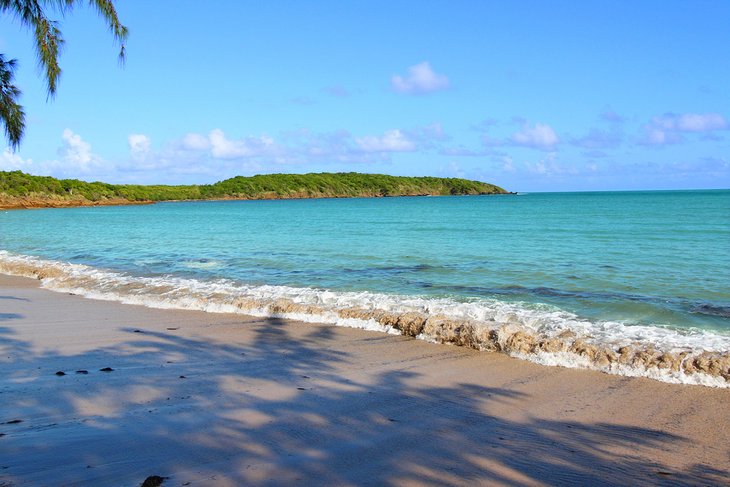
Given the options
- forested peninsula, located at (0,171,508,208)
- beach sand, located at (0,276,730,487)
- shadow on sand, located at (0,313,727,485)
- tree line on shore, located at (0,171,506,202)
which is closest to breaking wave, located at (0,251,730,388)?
beach sand, located at (0,276,730,487)

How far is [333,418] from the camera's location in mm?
4570

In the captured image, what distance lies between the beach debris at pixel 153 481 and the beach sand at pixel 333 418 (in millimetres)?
84

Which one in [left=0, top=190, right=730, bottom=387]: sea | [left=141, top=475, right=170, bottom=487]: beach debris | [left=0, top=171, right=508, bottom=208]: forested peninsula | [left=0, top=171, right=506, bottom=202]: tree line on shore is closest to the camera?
[left=141, top=475, right=170, bottom=487]: beach debris

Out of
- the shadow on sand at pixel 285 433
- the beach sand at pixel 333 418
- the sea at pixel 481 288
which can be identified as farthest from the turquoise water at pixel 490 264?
the shadow on sand at pixel 285 433

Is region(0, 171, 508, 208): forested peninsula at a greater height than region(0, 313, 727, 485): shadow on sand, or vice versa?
region(0, 171, 508, 208): forested peninsula

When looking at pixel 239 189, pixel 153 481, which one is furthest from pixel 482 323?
pixel 239 189

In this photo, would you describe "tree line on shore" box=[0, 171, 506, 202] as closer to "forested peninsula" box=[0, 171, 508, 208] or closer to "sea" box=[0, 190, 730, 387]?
"forested peninsula" box=[0, 171, 508, 208]

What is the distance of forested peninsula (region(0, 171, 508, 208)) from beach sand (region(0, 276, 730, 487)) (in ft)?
319

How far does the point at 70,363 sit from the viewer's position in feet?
20.3

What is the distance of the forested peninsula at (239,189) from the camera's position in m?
92.4

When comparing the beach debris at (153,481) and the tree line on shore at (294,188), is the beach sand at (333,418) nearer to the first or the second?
the beach debris at (153,481)

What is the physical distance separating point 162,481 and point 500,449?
94.6 inches

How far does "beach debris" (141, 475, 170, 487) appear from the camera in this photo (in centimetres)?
333

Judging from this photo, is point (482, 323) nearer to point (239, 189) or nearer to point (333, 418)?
point (333, 418)
